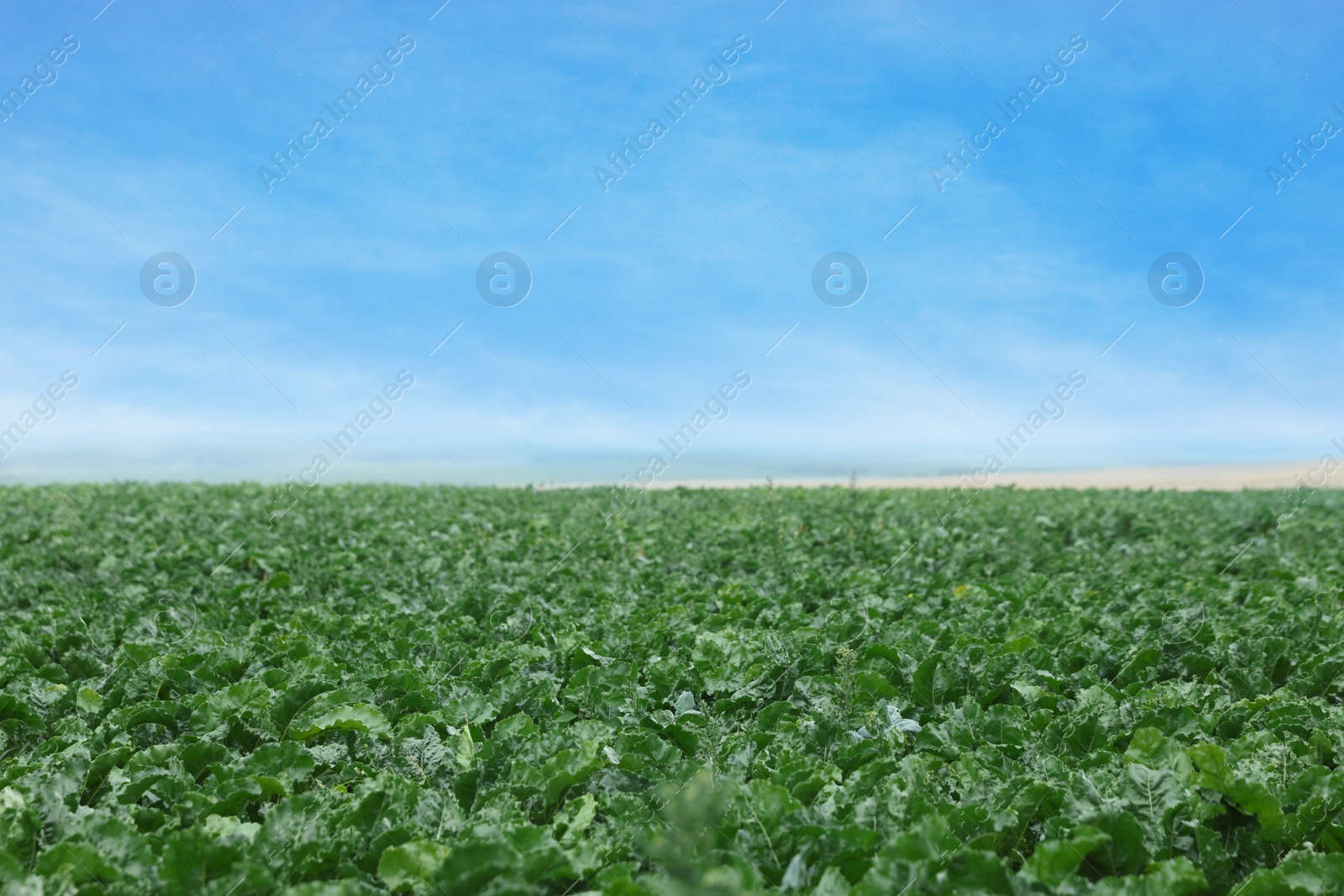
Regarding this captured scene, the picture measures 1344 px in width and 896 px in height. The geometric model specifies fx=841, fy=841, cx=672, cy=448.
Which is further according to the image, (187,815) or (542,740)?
(542,740)

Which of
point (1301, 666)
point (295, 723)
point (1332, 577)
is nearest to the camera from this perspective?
point (295, 723)

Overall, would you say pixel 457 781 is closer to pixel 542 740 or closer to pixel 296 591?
pixel 542 740

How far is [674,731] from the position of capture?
11.8ft

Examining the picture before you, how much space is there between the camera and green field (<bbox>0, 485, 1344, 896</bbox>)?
252 cm

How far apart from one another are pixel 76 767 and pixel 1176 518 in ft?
47.3

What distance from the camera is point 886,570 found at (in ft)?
28.1

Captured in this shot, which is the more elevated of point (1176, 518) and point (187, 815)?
point (1176, 518)

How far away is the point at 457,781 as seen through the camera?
3.15m

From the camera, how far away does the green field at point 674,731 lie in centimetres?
252

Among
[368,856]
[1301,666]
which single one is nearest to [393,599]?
[368,856]

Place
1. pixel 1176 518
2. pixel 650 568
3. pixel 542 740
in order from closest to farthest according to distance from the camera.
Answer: pixel 542 740
pixel 650 568
pixel 1176 518

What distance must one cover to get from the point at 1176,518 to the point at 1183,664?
32.3ft

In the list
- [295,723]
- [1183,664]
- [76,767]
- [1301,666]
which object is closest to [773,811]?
[295,723]

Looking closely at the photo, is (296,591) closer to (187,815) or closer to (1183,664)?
(187,815)
